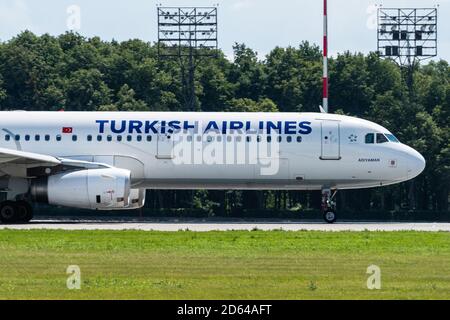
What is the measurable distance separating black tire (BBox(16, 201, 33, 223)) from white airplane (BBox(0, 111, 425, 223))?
97 centimetres

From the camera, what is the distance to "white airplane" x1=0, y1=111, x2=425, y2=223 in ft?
139

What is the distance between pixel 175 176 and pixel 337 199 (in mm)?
26539

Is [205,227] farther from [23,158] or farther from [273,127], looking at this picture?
[23,158]

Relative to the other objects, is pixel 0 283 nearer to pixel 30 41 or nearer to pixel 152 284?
→ pixel 152 284

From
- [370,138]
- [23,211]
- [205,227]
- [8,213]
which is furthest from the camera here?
[370,138]

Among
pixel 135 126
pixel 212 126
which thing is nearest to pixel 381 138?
pixel 212 126

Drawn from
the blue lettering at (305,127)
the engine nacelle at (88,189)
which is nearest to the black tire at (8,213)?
the engine nacelle at (88,189)

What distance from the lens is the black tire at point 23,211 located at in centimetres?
4088

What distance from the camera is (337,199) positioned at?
6794 centimetres

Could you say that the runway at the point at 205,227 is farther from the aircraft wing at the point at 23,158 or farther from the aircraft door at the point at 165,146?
the aircraft door at the point at 165,146

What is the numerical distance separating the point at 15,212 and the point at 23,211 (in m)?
0.28

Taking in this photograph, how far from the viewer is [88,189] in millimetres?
39469

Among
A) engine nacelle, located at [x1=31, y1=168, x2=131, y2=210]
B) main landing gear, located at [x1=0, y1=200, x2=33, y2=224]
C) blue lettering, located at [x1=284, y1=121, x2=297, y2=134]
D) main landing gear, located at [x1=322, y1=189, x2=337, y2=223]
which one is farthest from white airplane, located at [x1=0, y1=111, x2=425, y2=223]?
engine nacelle, located at [x1=31, y1=168, x2=131, y2=210]
